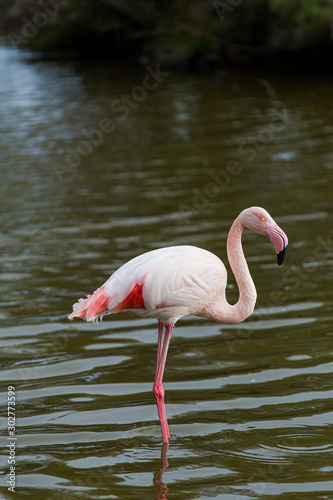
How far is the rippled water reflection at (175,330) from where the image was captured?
13.3ft

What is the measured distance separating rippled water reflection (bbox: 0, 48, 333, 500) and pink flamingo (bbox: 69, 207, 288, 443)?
1.47 feet

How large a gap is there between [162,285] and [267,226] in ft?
2.21

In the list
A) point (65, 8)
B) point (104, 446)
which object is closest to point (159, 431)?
point (104, 446)

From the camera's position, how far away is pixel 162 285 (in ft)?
13.9

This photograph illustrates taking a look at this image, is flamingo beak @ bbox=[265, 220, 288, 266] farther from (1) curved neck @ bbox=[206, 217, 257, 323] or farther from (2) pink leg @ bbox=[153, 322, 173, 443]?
(2) pink leg @ bbox=[153, 322, 173, 443]

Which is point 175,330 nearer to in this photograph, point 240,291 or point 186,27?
point 240,291

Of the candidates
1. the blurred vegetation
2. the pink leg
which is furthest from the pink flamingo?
the blurred vegetation

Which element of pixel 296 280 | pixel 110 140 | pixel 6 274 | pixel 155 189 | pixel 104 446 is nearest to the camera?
pixel 104 446

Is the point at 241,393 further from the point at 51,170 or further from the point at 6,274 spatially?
the point at 51,170

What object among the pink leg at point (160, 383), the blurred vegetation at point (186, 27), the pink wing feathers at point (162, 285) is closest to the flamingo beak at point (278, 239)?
the pink wing feathers at point (162, 285)

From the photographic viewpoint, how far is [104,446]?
14.0ft

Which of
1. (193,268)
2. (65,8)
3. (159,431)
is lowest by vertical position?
(159,431)

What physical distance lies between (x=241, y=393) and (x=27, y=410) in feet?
4.36

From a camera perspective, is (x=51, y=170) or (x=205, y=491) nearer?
(x=205, y=491)
